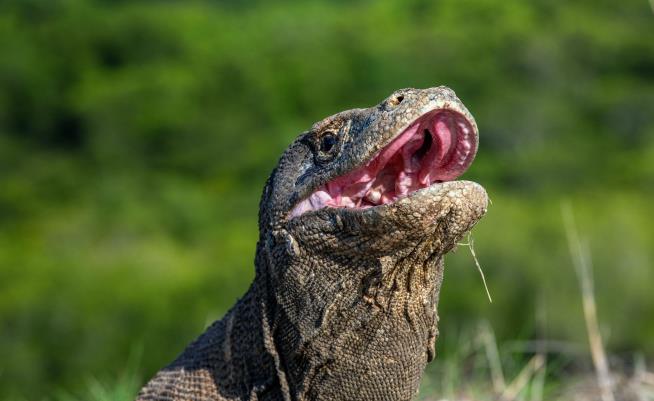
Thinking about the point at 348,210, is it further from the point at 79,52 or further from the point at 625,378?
the point at 79,52

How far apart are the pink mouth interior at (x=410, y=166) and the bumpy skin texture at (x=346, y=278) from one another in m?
0.07

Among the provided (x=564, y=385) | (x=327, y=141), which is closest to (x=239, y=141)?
(x=564, y=385)

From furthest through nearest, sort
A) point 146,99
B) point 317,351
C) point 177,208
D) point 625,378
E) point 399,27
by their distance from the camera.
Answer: point 399,27 → point 146,99 → point 177,208 → point 625,378 → point 317,351

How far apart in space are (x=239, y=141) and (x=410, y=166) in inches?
2348

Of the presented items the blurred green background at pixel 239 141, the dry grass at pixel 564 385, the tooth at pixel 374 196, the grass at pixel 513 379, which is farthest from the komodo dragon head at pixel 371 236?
the blurred green background at pixel 239 141

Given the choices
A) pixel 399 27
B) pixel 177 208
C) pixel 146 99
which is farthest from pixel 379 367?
pixel 399 27

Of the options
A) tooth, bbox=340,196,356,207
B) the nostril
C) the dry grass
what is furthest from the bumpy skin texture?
the dry grass

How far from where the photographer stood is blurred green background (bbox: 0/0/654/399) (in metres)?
36.2

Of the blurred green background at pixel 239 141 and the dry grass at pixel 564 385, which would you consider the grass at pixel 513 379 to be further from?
the blurred green background at pixel 239 141

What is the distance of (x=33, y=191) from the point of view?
57.9 m

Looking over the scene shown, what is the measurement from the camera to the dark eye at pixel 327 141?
196 inches

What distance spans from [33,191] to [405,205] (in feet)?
181

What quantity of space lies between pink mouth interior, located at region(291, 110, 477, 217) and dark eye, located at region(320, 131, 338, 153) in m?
0.18

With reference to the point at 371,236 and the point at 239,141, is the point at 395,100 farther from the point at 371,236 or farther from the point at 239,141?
the point at 239,141
